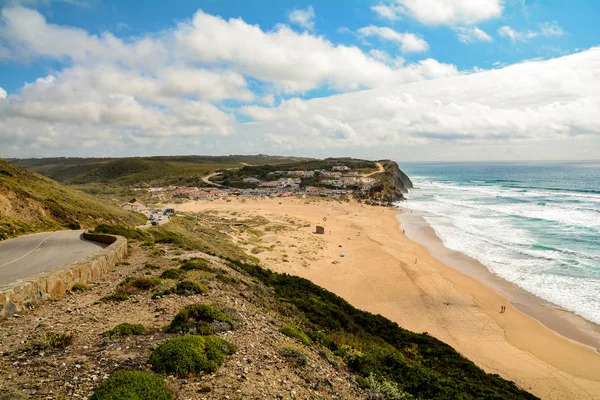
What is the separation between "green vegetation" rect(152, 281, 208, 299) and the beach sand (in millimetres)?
14577

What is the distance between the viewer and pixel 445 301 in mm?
25219

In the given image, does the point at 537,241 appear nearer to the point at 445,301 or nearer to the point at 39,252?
the point at 445,301

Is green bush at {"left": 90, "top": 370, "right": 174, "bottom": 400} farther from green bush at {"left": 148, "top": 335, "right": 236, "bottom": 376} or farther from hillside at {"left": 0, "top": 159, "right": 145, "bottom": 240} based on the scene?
hillside at {"left": 0, "top": 159, "right": 145, "bottom": 240}

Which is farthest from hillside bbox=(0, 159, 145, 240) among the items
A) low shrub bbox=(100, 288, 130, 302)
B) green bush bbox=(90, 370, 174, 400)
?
green bush bbox=(90, 370, 174, 400)

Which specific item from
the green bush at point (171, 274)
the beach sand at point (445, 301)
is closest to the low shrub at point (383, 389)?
the green bush at point (171, 274)

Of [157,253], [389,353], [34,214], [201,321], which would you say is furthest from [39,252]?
[389,353]

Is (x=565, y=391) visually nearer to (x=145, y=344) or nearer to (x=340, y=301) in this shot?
(x=340, y=301)

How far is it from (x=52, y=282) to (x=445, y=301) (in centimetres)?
2487

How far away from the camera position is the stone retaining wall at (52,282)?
8727 mm

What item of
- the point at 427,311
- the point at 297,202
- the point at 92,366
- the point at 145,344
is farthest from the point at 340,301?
the point at 297,202

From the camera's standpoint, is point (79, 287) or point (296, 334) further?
point (79, 287)

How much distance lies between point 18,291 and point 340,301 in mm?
14394

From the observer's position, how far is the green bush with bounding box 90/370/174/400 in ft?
18.4

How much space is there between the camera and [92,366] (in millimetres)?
6602
